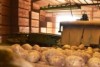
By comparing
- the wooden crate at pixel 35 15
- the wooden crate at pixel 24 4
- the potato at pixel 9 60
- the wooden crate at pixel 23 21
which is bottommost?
the potato at pixel 9 60

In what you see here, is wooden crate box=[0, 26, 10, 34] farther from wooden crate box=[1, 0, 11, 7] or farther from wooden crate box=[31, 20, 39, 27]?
wooden crate box=[31, 20, 39, 27]

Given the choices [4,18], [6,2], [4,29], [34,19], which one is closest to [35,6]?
[34,19]

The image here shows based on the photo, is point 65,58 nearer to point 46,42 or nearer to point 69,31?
point 69,31

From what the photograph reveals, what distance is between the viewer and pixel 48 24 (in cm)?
1213

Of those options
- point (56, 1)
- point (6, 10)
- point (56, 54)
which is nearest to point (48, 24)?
point (56, 1)

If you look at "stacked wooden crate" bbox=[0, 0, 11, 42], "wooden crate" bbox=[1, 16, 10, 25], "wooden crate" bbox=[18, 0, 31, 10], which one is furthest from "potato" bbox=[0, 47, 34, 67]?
"wooden crate" bbox=[18, 0, 31, 10]

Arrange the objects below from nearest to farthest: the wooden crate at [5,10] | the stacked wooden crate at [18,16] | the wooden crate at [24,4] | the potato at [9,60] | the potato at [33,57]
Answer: the potato at [9,60], the potato at [33,57], the wooden crate at [5,10], the stacked wooden crate at [18,16], the wooden crate at [24,4]

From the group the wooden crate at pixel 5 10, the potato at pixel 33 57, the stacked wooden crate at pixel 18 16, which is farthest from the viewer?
the stacked wooden crate at pixel 18 16

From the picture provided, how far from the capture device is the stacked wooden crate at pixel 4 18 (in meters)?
7.18

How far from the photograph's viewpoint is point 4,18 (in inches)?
295

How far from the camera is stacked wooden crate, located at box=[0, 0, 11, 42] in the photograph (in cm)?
718

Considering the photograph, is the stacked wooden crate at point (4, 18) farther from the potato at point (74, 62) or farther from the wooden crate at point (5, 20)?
the potato at point (74, 62)

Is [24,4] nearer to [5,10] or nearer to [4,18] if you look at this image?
[5,10]

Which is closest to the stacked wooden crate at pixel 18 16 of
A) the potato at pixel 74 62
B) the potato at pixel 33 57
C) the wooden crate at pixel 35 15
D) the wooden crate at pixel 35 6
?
the wooden crate at pixel 35 15
